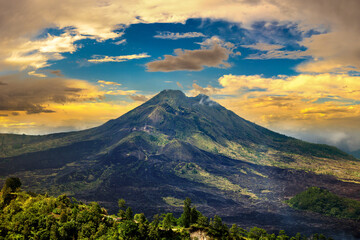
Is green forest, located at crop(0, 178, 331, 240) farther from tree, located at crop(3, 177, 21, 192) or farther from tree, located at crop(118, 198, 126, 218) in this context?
tree, located at crop(3, 177, 21, 192)

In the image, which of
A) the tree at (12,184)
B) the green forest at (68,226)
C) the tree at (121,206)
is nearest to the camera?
the green forest at (68,226)

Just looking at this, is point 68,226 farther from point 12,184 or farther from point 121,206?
point 12,184

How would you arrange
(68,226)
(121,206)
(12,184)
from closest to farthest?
1. (68,226)
2. (12,184)
3. (121,206)

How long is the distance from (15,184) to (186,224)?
54.4 metres

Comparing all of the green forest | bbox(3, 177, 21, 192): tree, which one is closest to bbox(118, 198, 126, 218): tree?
the green forest

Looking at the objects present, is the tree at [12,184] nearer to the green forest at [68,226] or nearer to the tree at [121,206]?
the green forest at [68,226]

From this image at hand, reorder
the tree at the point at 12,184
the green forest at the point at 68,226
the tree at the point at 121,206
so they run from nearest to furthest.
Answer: the green forest at the point at 68,226, the tree at the point at 121,206, the tree at the point at 12,184

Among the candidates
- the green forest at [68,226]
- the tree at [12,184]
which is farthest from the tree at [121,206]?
the tree at [12,184]

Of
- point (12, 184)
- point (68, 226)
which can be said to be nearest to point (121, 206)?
point (68, 226)

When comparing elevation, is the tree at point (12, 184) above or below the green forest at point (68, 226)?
above

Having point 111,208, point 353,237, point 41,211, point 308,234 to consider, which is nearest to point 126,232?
point 41,211

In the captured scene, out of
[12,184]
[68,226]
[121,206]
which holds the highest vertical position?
[12,184]

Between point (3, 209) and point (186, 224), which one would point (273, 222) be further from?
point (3, 209)

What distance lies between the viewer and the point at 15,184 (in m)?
82.6
